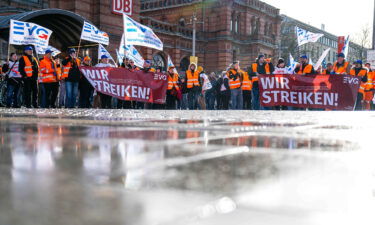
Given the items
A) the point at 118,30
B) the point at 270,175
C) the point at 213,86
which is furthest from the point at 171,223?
the point at 118,30

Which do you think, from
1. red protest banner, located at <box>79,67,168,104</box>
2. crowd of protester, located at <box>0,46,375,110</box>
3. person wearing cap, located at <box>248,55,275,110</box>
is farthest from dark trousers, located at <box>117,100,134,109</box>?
person wearing cap, located at <box>248,55,275,110</box>

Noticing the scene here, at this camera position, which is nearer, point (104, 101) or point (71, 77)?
point (71, 77)

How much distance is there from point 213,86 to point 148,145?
15.7 meters

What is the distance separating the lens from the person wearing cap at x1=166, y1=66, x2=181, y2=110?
15008 mm

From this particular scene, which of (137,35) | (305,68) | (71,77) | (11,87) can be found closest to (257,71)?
(305,68)

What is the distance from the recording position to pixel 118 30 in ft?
79.7

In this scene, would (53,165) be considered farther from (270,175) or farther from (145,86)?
(145,86)

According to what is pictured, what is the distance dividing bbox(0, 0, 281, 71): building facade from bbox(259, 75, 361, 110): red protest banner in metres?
13.7

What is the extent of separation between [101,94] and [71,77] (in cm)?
99

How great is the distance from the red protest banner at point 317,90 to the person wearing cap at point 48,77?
592cm

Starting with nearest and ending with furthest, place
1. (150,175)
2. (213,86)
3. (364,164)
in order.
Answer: (150,175) < (364,164) < (213,86)

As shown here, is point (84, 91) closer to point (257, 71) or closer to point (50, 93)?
point (50, 93)

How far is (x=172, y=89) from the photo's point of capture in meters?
15.0

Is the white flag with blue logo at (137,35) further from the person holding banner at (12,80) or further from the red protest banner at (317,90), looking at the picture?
the red protest banner at (317,90)
